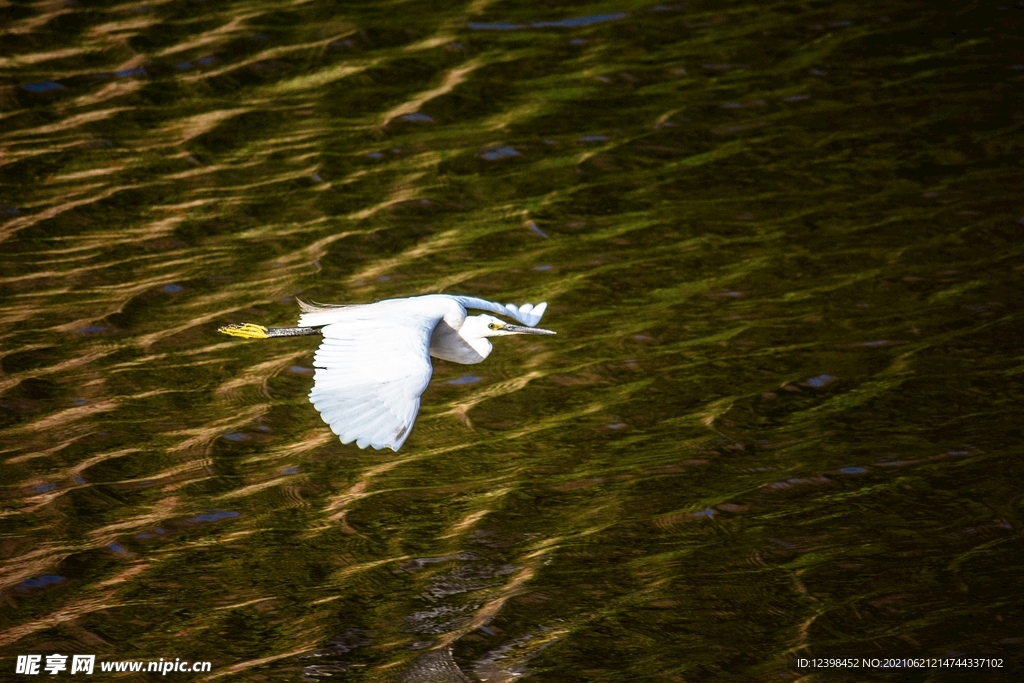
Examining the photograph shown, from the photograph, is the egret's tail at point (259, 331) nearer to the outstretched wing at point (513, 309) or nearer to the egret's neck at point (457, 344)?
the egret's neck at point (457, 344)

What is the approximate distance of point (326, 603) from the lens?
5.12 m

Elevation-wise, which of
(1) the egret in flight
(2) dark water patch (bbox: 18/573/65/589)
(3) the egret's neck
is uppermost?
(1) the egret in flight

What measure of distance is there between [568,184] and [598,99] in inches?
40.3

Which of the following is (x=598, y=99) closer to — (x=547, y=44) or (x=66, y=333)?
(x=547, y=44)

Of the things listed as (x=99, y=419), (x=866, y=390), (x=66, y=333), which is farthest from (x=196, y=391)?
(x=866, y=390)

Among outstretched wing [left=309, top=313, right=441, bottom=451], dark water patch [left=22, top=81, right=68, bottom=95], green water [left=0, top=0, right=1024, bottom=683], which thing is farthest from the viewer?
dark water patch [left=22, top=81, right=68, bottom=95]

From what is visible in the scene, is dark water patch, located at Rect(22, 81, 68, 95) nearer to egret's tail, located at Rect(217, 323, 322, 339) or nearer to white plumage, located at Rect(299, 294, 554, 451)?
egret's tail, located at Rect(217, 323, 322, 339)

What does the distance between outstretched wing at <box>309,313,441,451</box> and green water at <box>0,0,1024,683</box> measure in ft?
3.26

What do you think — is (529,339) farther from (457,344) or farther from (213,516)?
(213,516)

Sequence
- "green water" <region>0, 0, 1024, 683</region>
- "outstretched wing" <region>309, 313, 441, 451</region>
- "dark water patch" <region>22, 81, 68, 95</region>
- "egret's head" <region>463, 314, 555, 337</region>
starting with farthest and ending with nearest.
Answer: "dark water patch" <region>22, 81, 68, 95</region>, "egret's head" <region>463, 314, 555, 337</region>, "green water" <region>0, 0, 1024, 683</region>, "outstretched wing" <region>309, 313, 441, 451</region>

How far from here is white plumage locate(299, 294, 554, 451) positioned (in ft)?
14.4

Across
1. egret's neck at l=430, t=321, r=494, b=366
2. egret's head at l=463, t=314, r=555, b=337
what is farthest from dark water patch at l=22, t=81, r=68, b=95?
egret's head at l=463, t=314, r=555, b=337

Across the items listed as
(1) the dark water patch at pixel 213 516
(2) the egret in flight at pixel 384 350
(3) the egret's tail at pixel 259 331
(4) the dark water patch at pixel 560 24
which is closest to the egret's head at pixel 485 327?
(2) the egret in flight at pixel 384 350

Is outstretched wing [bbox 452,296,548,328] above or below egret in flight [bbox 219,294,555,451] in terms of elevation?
below
